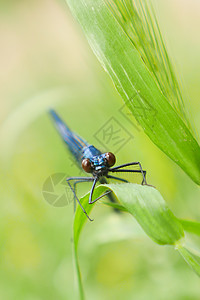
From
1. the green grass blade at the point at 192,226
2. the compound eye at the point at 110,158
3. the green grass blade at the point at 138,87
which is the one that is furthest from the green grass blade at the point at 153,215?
the compound eye at the point at 110,158

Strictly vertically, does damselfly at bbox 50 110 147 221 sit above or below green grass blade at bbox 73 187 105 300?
below

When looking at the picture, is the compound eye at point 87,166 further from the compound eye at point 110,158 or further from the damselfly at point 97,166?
the compound eye at point 110,158

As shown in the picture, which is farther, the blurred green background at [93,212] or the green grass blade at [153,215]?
the blurred green background at [93,212]

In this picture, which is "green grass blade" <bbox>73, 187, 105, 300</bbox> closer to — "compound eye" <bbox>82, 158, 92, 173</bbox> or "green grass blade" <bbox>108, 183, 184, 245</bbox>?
"green grass blade" <bbox>108, 183, 184, 245</bbox>

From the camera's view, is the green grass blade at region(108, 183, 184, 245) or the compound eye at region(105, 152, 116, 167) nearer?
the green grass blade at region(108, 183, 184, 245)

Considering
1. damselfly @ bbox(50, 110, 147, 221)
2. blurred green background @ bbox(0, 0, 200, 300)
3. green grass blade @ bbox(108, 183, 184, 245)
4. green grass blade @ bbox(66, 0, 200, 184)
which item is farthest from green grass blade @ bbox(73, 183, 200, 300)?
damselfly @ bbox(50, 110, 147, 221)

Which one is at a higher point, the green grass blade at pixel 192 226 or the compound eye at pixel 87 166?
the compound eye at pixel 87 166
